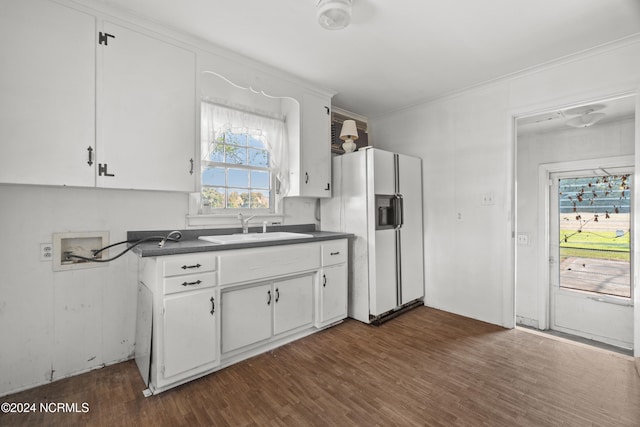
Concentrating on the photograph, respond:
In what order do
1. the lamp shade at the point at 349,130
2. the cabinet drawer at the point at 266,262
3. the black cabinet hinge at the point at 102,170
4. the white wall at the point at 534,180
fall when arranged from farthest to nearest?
the white wall at the point at 534,180
the lamp shade at the point at 349,130
the cabinet drawer at the point at 266,262
the black cabinet hinge at the point at 102,170

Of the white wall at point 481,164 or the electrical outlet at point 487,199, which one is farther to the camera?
the electrical outlet at point 487,199

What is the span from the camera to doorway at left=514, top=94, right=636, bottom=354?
11.1 ft

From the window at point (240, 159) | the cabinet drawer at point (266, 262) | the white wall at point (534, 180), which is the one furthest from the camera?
the white wall at point (534, 180)

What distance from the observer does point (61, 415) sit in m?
1.66

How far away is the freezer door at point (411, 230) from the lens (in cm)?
336

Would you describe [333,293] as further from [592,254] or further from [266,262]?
[592,254]

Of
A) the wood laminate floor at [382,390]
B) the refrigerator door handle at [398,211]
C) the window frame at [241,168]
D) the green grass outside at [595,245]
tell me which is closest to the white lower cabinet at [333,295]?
the wood laminate floor at [382,390]

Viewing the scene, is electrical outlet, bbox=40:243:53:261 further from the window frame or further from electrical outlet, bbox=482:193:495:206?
electrical outlet, bbox=482:193:495:206

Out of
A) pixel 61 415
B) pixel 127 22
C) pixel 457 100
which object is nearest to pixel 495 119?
pixel 457 100

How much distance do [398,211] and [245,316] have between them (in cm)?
192

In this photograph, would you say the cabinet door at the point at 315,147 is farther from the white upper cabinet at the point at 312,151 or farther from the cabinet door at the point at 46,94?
the cabinet door at the point at 46,94

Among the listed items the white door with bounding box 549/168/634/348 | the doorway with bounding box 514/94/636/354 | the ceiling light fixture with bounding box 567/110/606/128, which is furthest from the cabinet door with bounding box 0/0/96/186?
the white door with bounding box 549/168/634/348

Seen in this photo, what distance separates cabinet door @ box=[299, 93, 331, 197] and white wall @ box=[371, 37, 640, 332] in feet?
4.07

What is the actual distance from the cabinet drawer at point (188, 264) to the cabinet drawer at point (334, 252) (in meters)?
1.11
